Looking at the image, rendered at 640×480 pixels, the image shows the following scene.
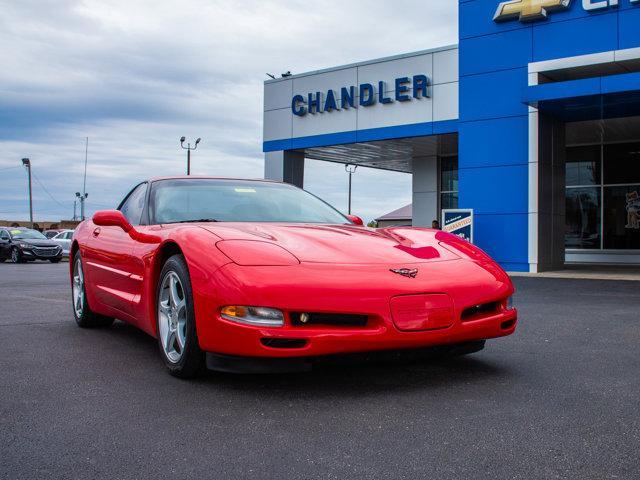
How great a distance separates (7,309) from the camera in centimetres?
Result: 735

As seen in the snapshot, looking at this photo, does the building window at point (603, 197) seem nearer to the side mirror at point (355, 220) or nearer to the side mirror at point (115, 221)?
the side mirror at point (355, 220)

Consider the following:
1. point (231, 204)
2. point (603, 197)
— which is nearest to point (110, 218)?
point (231, 204)

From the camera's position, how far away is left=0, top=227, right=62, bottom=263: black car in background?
23.8m

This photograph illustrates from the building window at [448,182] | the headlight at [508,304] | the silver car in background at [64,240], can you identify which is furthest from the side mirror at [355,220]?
the silver car in background at [64,240]

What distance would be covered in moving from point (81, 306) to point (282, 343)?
325 cm

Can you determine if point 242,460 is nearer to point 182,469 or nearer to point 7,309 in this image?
point 182,469

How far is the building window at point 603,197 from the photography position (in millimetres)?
19719

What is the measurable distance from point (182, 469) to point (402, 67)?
58.8 ft

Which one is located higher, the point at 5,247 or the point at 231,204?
the point at 231,204

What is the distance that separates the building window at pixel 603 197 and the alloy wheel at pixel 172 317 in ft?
60.9

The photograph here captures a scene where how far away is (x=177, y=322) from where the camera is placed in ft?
12.5

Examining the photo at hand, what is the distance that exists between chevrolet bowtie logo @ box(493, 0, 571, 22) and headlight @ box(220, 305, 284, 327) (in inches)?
547

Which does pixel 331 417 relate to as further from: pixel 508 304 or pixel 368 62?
pixel 368 62

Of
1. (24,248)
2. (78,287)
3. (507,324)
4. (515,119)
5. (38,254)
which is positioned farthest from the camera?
(38,254)
